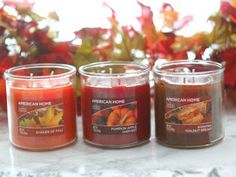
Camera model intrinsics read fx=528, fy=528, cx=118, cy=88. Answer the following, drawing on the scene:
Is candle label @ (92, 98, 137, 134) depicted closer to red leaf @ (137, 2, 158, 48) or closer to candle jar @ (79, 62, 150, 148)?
candle jar @ (79, 62, 150, 148)

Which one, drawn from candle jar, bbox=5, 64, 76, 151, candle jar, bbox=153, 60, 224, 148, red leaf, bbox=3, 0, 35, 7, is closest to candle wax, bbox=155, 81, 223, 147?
candle jar, bbox=153, 60, 224, 148

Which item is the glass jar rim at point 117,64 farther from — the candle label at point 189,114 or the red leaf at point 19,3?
the red leaf at point 19,3

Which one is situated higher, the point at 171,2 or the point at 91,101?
the point at 171,2

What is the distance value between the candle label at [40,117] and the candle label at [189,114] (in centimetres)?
18

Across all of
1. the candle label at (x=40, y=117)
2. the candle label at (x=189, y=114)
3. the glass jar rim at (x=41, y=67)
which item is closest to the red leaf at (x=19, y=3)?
the glass jar rim at (x=41, y=67)

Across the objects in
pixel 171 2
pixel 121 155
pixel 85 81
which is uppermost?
pixel 171 2

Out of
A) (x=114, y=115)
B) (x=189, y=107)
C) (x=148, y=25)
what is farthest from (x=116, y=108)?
(x=148, y=25)

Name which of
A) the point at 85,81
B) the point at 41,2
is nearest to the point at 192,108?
the point at 85,81

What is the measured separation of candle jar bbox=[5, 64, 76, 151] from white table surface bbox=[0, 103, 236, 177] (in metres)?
0.02

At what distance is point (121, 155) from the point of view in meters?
0.85

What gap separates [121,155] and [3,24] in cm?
36

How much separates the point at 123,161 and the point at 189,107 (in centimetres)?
14

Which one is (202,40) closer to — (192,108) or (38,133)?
(192,108)

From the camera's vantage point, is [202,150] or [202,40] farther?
[202,40]
